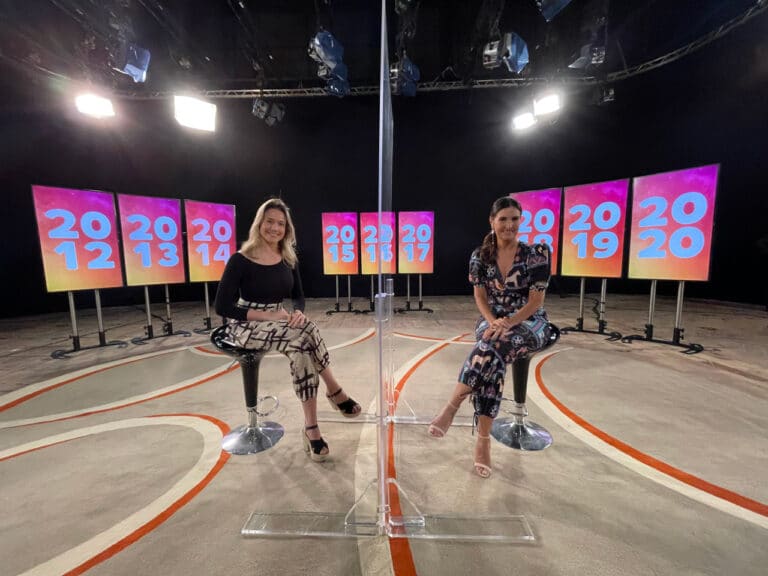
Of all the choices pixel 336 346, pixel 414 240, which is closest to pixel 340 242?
pixel 414 240

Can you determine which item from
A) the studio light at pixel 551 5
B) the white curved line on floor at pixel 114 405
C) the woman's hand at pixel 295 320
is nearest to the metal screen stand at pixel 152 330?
the white curved line on floor at pixel 114 405

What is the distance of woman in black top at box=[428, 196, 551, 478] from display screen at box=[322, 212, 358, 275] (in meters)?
3.83

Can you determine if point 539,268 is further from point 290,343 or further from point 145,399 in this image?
point 145,399

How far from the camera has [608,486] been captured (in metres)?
1.44

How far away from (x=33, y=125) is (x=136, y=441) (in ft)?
22.1

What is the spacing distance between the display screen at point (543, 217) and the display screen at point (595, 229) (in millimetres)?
103

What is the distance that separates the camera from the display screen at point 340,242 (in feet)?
17.7

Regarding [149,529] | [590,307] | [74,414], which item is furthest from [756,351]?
[74,414]

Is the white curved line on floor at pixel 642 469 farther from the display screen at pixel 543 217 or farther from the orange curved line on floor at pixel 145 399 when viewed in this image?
the orange curved line on floor at pixel 145 399

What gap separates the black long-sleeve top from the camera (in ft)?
5.27

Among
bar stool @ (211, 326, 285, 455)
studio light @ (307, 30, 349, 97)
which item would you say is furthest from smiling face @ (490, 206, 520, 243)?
studio light @ (307, 30, 349, 97)

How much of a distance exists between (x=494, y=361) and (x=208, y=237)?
13.6ft

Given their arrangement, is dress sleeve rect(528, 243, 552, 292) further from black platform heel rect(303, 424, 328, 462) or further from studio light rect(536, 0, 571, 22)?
studio light rect(536, 0, 571, 22)

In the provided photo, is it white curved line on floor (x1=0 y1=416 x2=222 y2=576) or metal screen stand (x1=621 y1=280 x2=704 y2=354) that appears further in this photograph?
metal screen stand (x1=621 y1=280 x2=704 y2=354)
